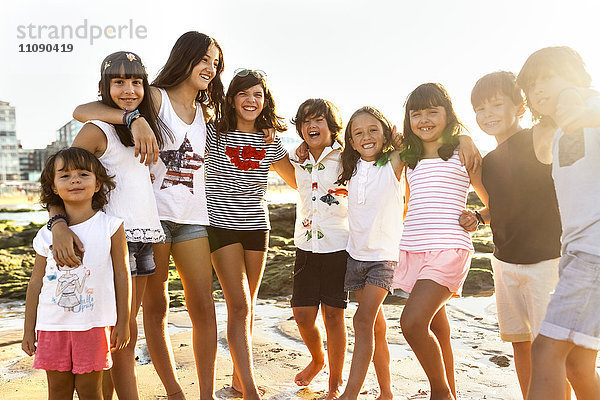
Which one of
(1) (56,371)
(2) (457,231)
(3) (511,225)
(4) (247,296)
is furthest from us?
(4) (247,296)

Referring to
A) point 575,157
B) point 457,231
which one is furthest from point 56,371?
point 575,157

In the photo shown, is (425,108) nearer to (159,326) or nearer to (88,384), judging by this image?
(159,326)

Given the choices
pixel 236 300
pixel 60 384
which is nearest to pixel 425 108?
pixel 236 300

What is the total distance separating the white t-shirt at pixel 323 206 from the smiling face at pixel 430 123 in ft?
2.18

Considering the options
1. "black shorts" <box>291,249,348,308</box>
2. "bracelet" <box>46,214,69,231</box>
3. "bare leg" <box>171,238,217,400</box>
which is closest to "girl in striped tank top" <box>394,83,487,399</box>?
"black shorts" <box>291,249,348,308</box>

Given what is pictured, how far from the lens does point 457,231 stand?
10.9 ft

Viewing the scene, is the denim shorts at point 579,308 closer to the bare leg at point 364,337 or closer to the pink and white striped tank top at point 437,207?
the pink and white striped tank top at point 437,207

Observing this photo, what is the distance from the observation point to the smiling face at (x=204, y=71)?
3404 millimetres

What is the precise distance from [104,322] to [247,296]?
103cm

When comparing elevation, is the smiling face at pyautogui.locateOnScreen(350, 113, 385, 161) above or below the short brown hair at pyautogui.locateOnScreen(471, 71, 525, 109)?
below

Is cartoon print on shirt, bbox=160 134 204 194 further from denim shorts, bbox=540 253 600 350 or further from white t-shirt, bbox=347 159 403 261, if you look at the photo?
denim shorts, bbox=540 253 600 350

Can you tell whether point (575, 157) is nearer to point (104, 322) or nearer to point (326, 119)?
point (326, 119)

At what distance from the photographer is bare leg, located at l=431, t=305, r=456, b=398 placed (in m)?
3.47

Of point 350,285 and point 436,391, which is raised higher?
point 350,285
